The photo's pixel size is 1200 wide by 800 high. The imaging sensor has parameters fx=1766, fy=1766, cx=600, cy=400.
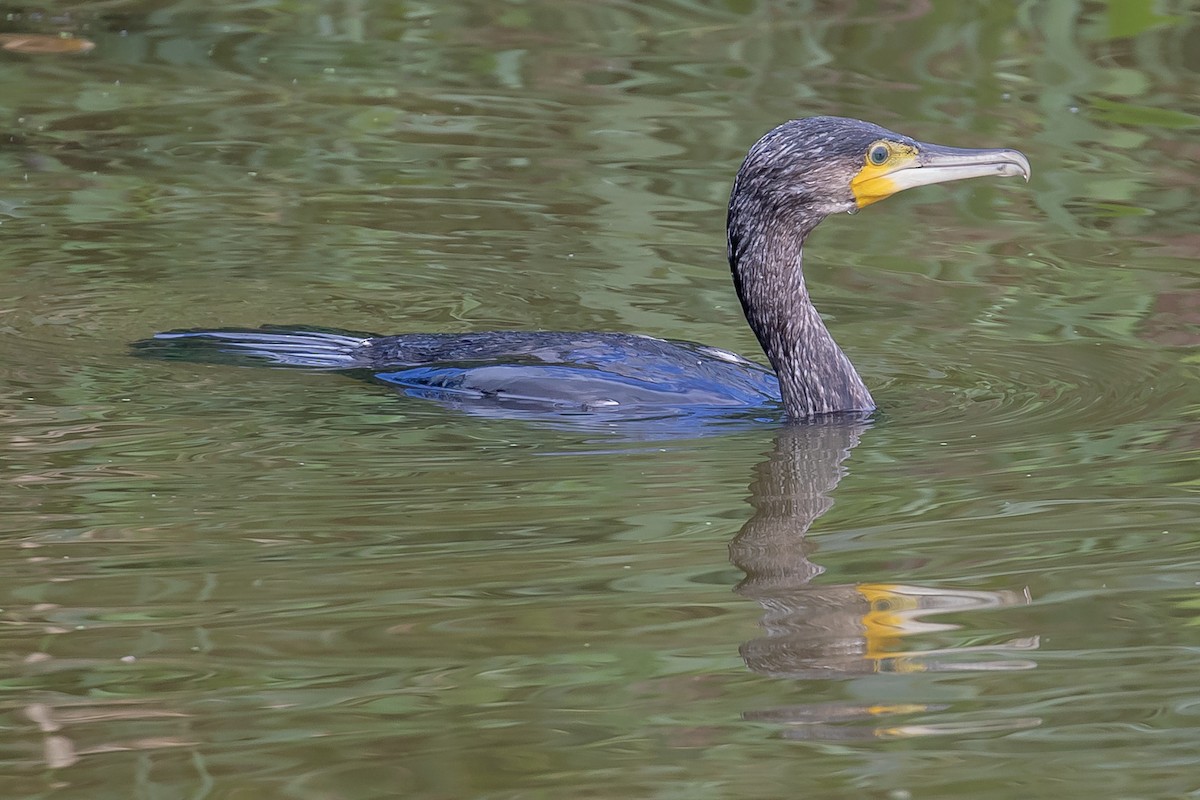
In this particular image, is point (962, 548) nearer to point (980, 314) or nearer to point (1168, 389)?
point (1168, 389)

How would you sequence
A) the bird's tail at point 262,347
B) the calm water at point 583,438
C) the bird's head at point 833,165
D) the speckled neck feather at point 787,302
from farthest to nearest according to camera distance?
the bird's tail at point 262,347 → the speckled neck feather at point 787,302 → the bird's head at point 833,165 → the calm water at point 583,438

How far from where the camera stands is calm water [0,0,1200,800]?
3031 millimetres

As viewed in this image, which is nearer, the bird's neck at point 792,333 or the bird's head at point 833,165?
the bird's head at point 833,165

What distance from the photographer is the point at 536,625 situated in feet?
11.6

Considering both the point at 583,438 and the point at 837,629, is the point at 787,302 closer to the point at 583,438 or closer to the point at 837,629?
the point at 583,438

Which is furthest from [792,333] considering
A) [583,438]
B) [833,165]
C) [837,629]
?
[837,629]

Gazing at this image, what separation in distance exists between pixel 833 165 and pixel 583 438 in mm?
1209

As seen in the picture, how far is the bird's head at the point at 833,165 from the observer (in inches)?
216

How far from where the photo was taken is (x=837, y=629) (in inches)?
139

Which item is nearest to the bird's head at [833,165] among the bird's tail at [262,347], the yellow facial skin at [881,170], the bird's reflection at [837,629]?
the yellow facial skin at [881,170]

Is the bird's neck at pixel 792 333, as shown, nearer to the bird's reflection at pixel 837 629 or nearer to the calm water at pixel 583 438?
the calm water at pixel 583 438

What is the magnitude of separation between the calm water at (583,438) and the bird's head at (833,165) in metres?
0.73

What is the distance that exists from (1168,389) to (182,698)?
3664 mm

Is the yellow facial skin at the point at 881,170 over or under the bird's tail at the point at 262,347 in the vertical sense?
over
